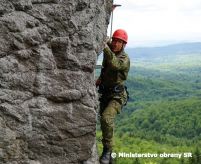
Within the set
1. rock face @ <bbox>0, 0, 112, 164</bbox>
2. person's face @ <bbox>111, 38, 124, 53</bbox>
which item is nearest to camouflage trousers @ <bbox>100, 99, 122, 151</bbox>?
rock face @ <bbox>0, 0, 112, 164</bbox>

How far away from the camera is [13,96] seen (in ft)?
27.1

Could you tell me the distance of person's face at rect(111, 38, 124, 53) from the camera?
392 inches

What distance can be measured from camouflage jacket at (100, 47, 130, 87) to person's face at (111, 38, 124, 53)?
0.37 ft

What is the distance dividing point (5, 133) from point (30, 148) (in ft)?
2.08

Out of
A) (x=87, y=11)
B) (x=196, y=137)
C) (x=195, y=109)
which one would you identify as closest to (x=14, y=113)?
(x=87, y=11)

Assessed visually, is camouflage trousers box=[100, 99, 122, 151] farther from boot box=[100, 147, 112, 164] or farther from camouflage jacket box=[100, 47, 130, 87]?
camouflage jacket box=[100, 47, 130, 87]

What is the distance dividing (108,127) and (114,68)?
4.37 ft

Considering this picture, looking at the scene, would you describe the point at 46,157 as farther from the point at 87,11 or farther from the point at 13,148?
the point at 87,11

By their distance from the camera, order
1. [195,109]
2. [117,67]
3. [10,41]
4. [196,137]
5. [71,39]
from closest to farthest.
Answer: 1. [10,41]
2. [71,39]
3. [117,67]
4. [196,137]
5. [195,109]

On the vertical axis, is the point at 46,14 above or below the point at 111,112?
above

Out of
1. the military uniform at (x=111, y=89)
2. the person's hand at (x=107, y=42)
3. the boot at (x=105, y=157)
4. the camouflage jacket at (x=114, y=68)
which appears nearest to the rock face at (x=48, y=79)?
the person's hand at (x=107, y=42)

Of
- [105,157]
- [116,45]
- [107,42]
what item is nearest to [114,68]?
[116,45]

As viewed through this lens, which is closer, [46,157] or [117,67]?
[46,157]

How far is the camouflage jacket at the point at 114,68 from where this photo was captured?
31.5 ft
